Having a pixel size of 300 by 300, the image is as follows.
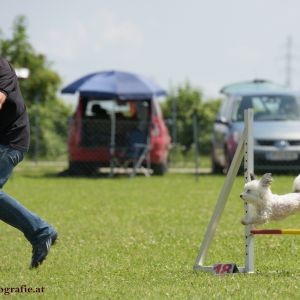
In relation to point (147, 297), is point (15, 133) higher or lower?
higher

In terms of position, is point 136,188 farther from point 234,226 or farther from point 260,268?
point 260,268

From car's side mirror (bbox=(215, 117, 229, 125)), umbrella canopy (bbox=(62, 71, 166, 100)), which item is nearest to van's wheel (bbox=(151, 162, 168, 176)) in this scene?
umbrella canopy (bbox=(62, 71, 166, 100))

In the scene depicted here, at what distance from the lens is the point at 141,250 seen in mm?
8242

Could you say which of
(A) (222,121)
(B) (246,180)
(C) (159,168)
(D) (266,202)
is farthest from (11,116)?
(C) (159,168)

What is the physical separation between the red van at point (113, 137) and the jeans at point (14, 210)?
39.1ft

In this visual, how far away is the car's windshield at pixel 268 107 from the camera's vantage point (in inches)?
722

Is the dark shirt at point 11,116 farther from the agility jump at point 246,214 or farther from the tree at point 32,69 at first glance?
the tree at point 32,69

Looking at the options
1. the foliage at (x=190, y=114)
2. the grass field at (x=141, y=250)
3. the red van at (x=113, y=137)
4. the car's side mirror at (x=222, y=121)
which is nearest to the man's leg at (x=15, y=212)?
the grass field at (x=141, y=250)

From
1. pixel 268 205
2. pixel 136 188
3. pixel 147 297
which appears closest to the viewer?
pixel 147 297

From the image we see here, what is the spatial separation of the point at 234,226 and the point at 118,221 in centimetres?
137

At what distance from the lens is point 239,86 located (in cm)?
2023

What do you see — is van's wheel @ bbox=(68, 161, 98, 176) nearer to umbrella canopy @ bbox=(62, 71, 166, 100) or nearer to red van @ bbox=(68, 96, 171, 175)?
red van @ bbox=(68, 96, 171, 175)

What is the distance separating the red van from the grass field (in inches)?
141

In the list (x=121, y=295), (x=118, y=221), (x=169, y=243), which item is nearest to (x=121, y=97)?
(x=118, y=221)
